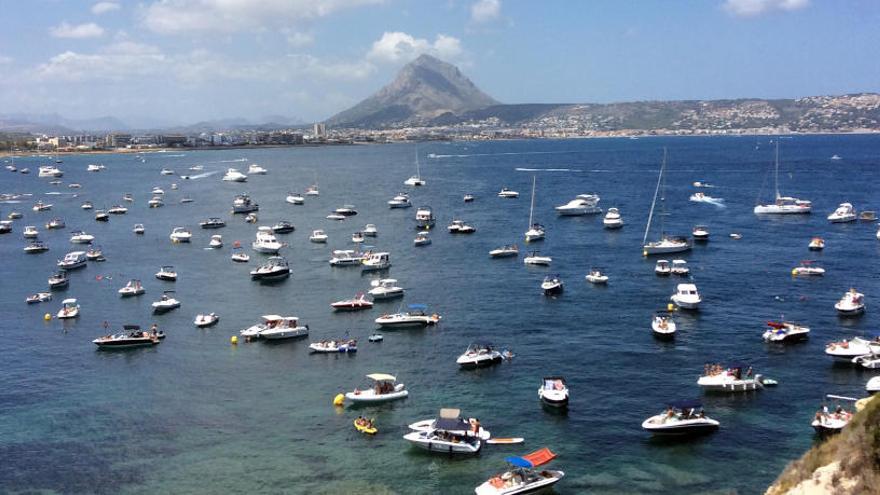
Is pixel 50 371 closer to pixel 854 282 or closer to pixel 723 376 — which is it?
pixel 723 376

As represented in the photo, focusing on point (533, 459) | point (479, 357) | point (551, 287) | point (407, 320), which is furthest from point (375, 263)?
point (533, 459)

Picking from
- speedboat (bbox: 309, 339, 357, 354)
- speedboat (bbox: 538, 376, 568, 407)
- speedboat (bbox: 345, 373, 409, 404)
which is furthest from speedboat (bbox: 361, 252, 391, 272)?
speedboat (bbox: 538, 376, 568, 407)

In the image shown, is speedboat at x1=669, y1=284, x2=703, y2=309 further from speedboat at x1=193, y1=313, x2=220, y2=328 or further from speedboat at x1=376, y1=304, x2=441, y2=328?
speedboat at x1=193, y1=313, x2=220, y2=328

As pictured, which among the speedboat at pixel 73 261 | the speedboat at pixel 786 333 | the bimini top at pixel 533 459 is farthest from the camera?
the speedboat at pixel 73 261

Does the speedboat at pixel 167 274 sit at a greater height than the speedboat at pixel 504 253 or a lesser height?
lesser

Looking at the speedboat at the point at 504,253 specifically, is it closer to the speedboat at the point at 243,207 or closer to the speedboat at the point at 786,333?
the speedboat at the point at 786,333

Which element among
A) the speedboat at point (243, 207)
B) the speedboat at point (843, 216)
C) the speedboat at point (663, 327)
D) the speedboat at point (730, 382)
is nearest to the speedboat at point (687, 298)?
the speedboat at point (663, 327)

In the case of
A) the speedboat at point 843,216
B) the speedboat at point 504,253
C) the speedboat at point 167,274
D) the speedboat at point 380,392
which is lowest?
the speedboat at point 380,392
